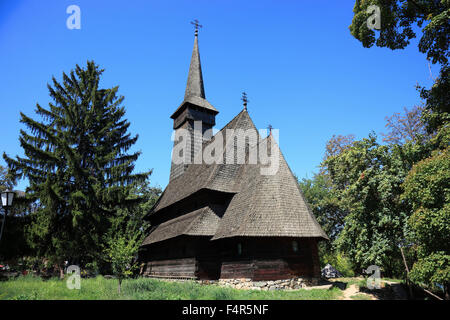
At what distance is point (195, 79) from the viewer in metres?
31.9

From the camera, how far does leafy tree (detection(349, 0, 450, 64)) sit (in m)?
11.5

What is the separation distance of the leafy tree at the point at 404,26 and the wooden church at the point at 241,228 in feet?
27.2

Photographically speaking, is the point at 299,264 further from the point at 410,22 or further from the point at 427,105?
the point at 410,22

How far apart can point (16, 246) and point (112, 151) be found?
9545mm

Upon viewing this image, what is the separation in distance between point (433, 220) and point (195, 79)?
27.7 m

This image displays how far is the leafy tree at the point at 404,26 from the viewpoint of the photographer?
37.8 ft

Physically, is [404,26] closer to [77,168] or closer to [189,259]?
[189,259]

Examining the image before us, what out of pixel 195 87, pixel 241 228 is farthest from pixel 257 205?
pixel 195 87

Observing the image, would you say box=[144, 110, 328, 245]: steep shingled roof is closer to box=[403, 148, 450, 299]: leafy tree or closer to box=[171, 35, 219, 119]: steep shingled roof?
box=[403, 148, 450, 299]: leafy tree

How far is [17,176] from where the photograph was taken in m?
19.0

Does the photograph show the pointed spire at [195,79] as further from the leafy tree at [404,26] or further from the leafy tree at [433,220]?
the leafy tree at [433,220]

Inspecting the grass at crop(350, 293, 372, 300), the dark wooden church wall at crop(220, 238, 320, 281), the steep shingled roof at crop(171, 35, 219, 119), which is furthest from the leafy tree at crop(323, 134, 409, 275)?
the steep shingled roof at crop(171, 35, 219, 119)
